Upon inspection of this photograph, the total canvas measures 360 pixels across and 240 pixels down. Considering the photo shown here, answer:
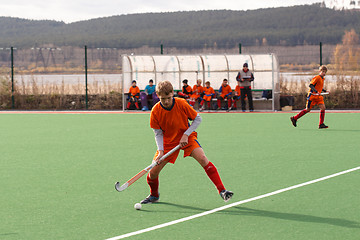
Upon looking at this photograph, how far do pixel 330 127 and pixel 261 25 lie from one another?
98943 mm

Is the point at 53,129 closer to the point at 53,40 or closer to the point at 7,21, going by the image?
the point at 53,40

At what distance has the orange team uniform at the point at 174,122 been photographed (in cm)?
680

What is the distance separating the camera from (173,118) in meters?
6.81

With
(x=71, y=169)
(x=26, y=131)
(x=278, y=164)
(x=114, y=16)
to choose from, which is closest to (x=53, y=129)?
(x=26, y=131)

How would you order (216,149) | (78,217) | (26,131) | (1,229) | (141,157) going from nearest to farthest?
(1,229), (78,217), (141,157), (216,149), (26,131)

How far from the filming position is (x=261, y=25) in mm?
113688

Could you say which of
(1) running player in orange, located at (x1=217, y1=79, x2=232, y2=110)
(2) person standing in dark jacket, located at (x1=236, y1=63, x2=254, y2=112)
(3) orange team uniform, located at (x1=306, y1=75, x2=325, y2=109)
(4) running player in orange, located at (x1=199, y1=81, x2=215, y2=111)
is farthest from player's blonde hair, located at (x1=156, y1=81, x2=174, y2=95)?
(4) running player in orange, located at (x1=199, y1=81, x2=215, y2=111)

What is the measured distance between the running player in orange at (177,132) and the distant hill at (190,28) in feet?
289

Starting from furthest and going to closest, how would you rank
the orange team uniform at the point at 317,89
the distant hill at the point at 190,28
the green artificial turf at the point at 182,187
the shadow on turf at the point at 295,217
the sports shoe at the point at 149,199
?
the distant hill at the point at 190,28, the orange team uniform at the point at 317,89, the sports shoe at the point at 149,199, the shadow on turf at the point at 295,217, the green artificial turf at the point at 182,187

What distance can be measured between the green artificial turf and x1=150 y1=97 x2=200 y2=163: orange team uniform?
694mm

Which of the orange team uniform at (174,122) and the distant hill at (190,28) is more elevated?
the distant hill at (190,28)

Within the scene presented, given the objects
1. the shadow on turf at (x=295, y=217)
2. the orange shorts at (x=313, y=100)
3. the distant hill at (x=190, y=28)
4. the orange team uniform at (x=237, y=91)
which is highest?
the distant hill at (x=190, y=28)

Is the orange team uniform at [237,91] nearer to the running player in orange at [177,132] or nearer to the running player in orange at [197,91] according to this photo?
the running player in orange at [197,91]

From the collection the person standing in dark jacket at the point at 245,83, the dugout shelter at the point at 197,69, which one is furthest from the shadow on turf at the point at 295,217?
the dugout shelter at the point at 197,69
